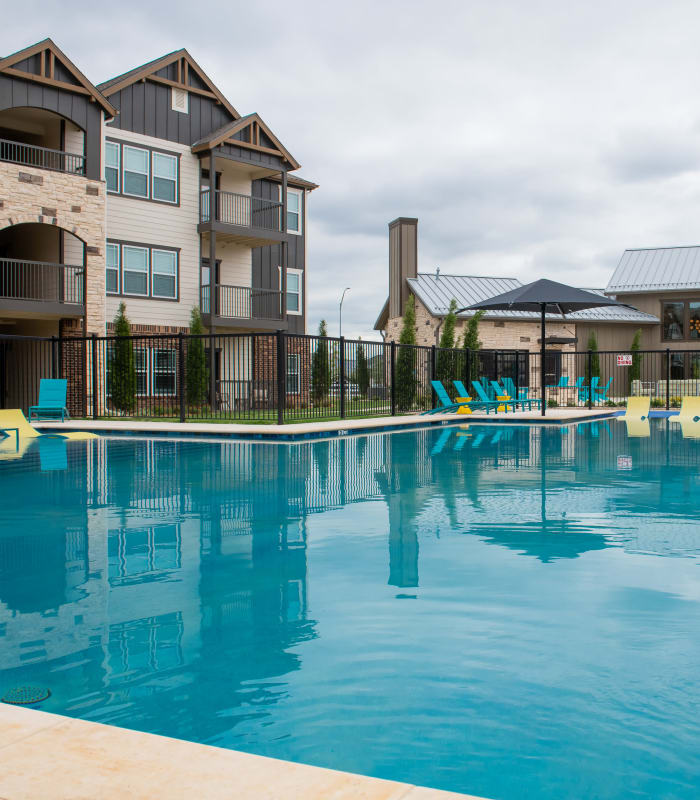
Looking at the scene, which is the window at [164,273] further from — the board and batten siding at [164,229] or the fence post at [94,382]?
the fence post at [94,382]

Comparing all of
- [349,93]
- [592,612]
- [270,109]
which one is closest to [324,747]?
[592,612]

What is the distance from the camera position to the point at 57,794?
1938 mm

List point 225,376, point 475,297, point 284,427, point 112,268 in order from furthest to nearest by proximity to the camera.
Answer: point 475,297
point 225,376
point 112,268
point 284,427

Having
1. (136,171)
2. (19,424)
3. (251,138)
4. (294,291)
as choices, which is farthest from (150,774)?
(294,291)

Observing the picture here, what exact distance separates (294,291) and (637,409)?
41.6ft

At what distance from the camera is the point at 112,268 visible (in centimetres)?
2277

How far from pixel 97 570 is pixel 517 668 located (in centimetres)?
281

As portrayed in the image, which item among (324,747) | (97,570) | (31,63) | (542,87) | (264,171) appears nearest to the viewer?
(324,747)

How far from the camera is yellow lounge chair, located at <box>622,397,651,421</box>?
868 inches

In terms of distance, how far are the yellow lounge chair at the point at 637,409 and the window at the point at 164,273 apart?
14.0 metres

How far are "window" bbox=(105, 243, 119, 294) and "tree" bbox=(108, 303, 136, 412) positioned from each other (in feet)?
4.37

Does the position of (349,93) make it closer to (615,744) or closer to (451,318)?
(451,318)

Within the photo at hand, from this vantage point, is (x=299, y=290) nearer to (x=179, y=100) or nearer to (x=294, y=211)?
(x=294, y=211)

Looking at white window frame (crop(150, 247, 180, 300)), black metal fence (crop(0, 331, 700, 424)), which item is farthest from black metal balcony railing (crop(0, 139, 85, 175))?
black metal fence (crop(0, 331, 700, 424))
